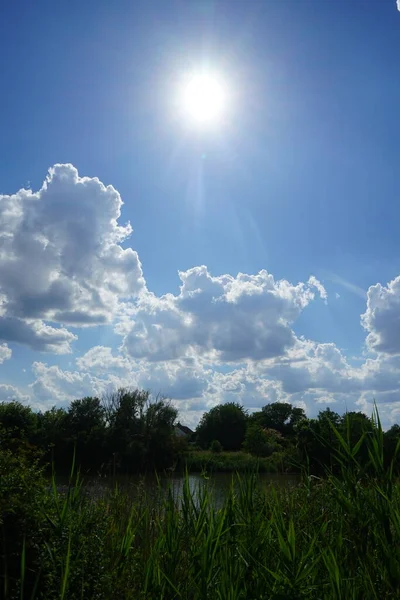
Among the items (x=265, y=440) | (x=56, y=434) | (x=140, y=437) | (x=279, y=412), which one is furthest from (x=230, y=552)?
(x=279, y=412)

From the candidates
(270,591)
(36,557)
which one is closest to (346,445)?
Result: (270,591)

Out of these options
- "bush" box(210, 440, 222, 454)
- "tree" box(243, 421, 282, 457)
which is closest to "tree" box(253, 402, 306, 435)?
"bush" box(210, 440, 222, 454)

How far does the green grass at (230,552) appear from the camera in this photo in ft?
12.2

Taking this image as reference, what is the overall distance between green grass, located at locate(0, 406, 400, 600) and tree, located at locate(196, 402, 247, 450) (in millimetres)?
82975

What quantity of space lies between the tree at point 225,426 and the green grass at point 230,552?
272 feet

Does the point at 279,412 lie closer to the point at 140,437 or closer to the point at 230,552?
the point at 140,437

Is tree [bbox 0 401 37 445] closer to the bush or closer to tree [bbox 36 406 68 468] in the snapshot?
tree [bbox 36 406 68 468]

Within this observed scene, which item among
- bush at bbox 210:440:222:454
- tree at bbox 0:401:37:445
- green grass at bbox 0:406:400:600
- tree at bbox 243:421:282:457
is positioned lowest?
green grass at bbox 0:406:400:600

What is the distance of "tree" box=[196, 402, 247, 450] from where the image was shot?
286ft

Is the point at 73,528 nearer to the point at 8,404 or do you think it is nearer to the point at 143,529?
the point at 143,529

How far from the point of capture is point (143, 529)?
631cm

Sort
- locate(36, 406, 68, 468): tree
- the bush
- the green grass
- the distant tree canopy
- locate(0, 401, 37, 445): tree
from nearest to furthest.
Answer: the green grass
the distant tree canopy
locate(36, 406, 68, 468): tree
locate(0, 401, 37, 445): tree
the bush

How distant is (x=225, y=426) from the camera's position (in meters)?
89.9

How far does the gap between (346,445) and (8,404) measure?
47.5 metres
